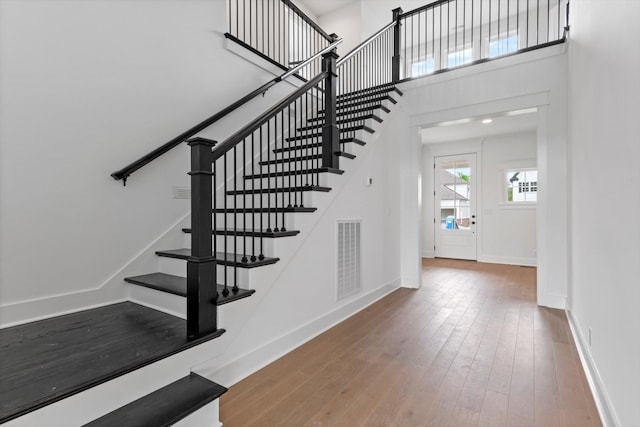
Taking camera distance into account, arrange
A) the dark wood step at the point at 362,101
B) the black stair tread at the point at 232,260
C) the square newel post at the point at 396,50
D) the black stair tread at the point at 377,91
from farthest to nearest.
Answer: the square newel post at the point at 396,50, the black stair tread at the point at 377,91, the dark wood step at the point at 362,101, the black stair tread at the point at 232,260

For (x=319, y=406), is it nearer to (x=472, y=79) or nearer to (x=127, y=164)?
(x=127, y=164)

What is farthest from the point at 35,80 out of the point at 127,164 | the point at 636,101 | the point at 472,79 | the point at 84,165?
the point at 472,79

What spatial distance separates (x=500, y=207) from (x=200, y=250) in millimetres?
6987

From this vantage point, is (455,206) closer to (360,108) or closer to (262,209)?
(360,108)

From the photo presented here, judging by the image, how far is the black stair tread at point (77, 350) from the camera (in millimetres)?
1277

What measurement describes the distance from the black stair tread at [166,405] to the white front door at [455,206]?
22.8 ft

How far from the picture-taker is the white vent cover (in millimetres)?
3119

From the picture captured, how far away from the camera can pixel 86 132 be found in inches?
89.7

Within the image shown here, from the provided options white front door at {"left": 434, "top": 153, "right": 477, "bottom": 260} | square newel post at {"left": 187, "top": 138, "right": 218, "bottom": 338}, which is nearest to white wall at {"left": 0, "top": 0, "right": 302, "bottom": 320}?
square newel post at {"left": 187, "top": 138, "right": 218, "bottom": 338}

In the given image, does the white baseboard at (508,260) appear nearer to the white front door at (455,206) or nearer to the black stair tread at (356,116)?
the white front door at (455,206)

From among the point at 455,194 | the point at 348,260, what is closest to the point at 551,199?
the point at 348,260

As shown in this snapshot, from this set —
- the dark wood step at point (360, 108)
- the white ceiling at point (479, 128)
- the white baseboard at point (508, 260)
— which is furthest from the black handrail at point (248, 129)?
the white baseboard at point (508, 260)

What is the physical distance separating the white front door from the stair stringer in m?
4.20

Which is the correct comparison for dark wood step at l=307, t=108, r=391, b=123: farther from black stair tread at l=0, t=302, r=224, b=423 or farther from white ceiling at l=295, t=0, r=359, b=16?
white ceiling at l=295, t=0, r=359, b=16
